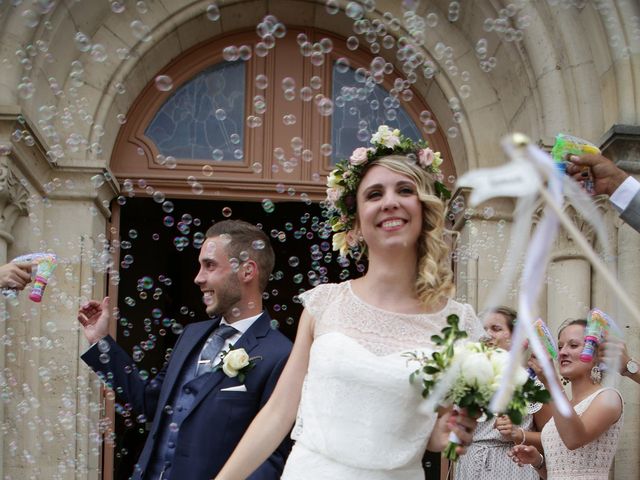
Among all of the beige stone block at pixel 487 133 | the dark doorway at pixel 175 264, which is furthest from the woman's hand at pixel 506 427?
the dark doorway at pixel 175 264

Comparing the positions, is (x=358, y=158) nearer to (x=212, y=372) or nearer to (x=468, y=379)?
(x=468, y=379)

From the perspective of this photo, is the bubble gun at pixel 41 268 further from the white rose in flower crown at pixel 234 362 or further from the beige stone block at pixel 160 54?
the beige stone block at pixel 160 54

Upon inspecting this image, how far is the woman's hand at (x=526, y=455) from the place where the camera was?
4.53 m

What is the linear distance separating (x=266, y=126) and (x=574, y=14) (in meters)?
2.44

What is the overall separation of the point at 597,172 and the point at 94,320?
2660mm

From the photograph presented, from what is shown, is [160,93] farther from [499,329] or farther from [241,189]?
[499,329]

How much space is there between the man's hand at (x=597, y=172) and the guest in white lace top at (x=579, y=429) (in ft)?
4.34

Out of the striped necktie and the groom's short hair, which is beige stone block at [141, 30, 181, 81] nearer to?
the groom's short hair

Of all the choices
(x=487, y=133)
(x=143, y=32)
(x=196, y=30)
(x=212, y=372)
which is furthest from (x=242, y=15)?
(x=212, y=372)

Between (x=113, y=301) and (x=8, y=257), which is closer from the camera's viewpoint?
(x=8, y=257)

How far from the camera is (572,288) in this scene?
671cm

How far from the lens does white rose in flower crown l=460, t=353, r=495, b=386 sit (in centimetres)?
296

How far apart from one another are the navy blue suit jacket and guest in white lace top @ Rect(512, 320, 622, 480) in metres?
1.18

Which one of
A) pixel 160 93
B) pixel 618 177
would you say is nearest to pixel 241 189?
pixel 160 93
